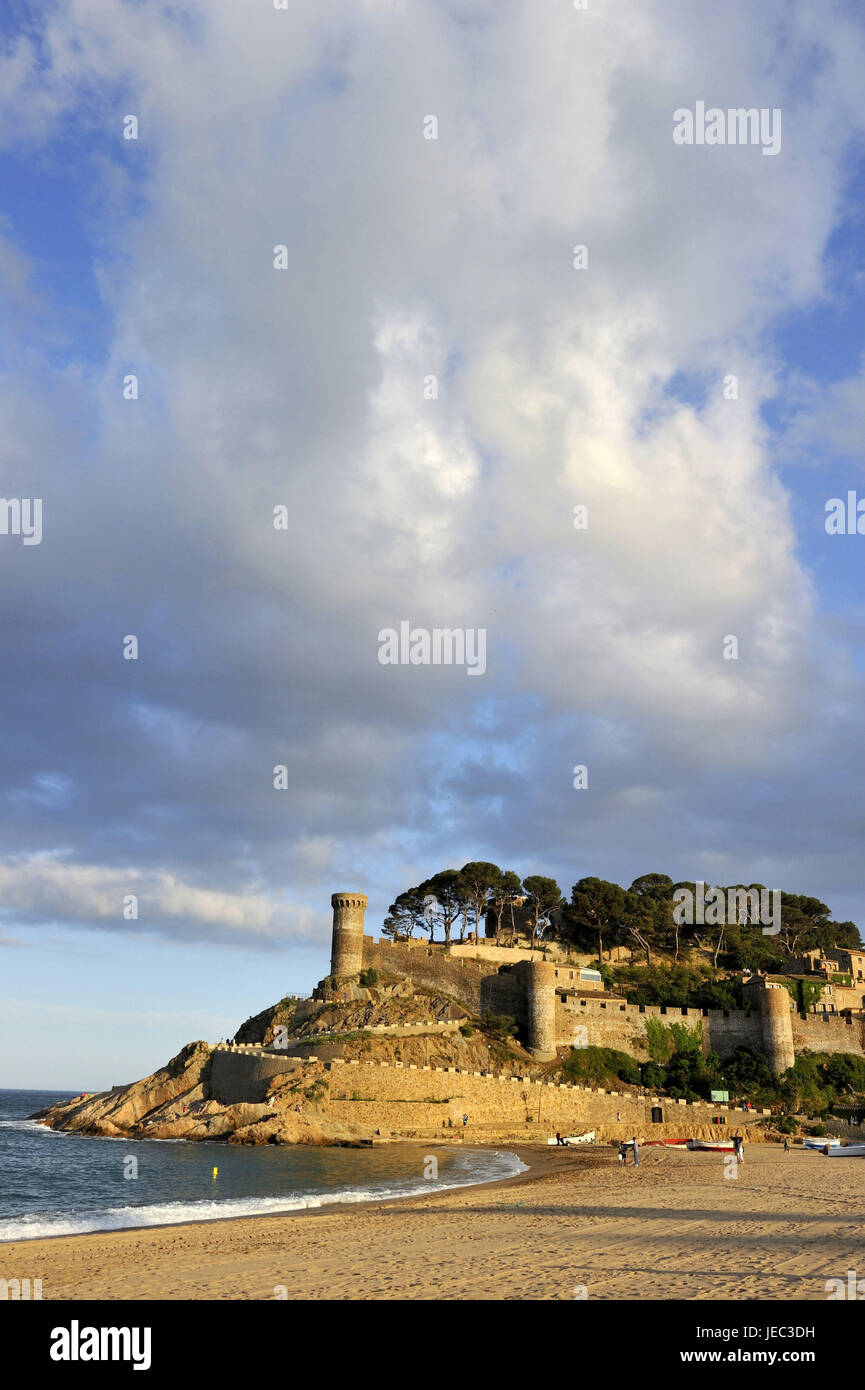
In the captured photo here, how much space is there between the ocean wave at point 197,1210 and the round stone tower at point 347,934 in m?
38.2

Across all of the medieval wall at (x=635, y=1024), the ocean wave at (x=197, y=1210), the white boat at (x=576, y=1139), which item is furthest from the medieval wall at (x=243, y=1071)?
the ocean wave at (x=197, y=1210)

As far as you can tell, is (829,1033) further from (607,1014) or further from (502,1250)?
(502,1250)

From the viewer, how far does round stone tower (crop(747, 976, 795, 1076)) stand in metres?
64.0

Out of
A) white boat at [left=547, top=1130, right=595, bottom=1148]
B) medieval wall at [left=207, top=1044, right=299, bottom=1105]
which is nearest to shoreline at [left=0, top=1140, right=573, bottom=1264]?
white boat at [left=547, top=1130, right=595, bottom=1148]

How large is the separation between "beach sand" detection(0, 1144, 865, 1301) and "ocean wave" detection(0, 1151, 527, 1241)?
1.77 metres

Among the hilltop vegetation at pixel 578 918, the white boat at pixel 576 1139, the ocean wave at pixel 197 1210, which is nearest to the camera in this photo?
the ocean wave at pixel 197 1210

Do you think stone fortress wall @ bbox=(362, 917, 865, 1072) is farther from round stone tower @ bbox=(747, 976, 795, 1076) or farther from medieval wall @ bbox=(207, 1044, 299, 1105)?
medieval wall @ bbox=(207, 1044, 299, 1105)

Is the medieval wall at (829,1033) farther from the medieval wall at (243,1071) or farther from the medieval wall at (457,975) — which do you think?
the medieval wall at (243,1071)

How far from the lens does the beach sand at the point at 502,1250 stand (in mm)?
13820

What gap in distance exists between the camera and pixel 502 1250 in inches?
679

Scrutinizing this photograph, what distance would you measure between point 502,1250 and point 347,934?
56.2 m

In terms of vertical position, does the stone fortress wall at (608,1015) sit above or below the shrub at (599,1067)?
above
